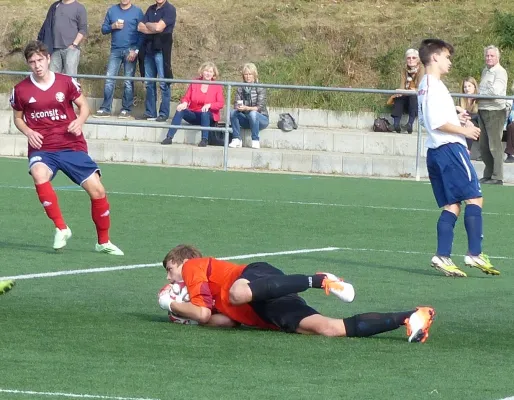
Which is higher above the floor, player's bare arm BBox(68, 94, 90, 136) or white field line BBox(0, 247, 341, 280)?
player's bare arm BBox(68, 94, 90, 136)

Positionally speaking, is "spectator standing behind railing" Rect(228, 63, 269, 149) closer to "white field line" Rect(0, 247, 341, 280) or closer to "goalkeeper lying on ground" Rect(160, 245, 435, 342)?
"white field line" Rect(0, 247, 341, 280)

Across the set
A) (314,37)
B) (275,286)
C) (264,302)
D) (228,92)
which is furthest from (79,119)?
(314,37)

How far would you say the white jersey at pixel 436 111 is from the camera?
11.1 m

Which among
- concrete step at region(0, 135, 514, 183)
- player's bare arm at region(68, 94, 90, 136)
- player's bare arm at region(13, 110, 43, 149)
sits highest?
player's bare arm at region(68, 94, 90, 136)

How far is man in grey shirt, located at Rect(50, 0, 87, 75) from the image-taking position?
24.4 meters

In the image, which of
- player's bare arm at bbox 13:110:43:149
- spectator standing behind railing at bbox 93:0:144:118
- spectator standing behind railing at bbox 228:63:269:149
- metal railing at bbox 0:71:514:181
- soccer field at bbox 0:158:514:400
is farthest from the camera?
spectator standing behind railing at bbox 93:0:144:118

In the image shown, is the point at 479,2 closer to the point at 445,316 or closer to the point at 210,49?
the point at 210,49

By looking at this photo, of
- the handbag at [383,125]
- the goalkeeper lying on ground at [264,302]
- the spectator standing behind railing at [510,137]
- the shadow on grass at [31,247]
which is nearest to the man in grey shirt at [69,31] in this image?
the handbag at [383,125]

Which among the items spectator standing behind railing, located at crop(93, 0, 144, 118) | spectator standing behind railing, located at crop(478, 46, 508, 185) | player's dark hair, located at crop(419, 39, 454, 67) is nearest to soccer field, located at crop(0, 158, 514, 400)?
player's dark hair, located at crop(419, 39, 454, 67)

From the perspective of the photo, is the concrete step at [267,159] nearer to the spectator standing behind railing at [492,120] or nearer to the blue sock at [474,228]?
the spectator standing behind railing at [492,120]

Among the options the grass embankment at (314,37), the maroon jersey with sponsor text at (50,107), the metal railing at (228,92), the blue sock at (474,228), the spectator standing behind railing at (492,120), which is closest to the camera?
the blue sock at (474,228)

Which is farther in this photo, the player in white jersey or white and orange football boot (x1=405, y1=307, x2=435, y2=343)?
the player in white jersey

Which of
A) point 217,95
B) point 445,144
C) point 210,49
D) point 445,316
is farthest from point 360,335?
point 210,49

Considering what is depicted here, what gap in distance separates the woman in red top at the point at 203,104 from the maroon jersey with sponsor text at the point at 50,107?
1101 cm
